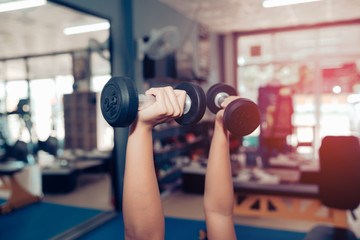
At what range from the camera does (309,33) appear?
701 centimetres

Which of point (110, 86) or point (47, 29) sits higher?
point (47, 29)

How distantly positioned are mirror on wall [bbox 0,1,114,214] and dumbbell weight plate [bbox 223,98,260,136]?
9.31 ft

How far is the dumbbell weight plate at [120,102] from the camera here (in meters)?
0.77

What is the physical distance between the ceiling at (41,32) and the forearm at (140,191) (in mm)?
4475

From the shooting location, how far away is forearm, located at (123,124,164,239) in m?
0.74

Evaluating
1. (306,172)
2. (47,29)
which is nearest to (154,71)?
(306,172)

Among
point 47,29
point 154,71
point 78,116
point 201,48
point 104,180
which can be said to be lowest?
point 104,180

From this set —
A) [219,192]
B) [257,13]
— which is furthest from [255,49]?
[219,192]

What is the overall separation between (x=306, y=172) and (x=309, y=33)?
4.39 meters

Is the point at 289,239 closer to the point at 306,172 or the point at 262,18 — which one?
the point at 306,172

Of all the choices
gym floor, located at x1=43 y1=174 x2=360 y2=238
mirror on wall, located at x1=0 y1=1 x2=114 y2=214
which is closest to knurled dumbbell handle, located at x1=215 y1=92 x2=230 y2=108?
gym floor, located at x1=43 y1=174 x2=360 y2=238

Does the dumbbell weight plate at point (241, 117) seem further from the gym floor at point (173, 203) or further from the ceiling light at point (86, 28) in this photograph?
the ceiling light at point (86, 28)

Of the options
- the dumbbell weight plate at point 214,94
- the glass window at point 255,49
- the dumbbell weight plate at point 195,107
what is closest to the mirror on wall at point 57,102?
the dumbbell weight plate at point 214,94

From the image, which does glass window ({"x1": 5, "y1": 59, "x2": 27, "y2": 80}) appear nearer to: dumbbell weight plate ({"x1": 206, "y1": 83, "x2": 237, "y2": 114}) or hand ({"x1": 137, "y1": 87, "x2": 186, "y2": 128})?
dumbbell weight plate ({"x1": 206, "y1": 83, "x2": 237, "y2": 114})
